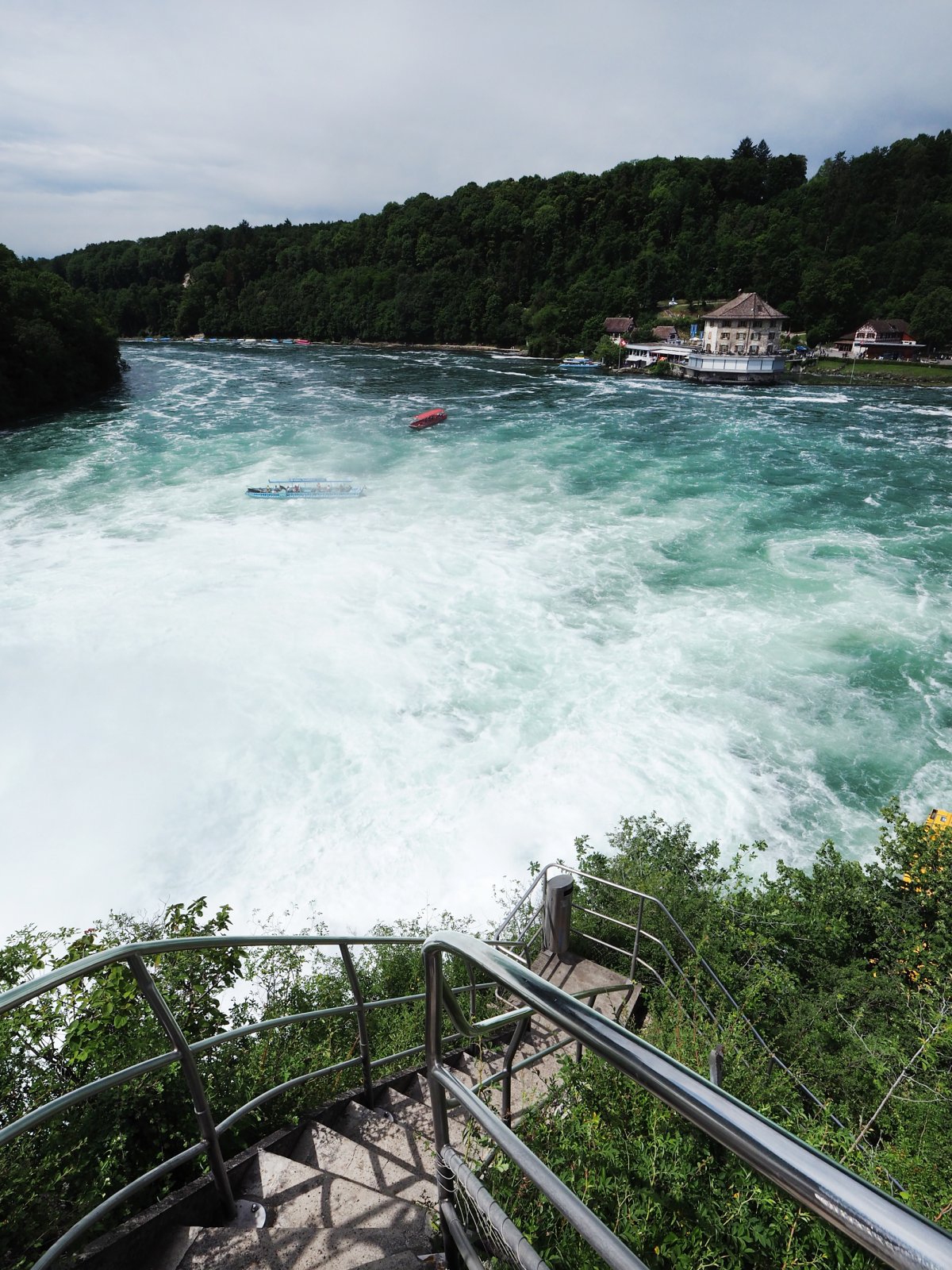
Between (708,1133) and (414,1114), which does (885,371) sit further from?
(708,1133)

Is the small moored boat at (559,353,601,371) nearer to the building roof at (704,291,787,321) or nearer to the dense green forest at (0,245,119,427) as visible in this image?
the building roof at (704,291,787,321)

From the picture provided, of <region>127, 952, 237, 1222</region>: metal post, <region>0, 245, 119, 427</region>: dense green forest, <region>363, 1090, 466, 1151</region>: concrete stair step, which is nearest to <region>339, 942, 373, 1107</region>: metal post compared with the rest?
<region>363, 1090, 466, 1151</region>: concrete stair step

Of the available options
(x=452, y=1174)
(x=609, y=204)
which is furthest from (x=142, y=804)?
(x=609, y=204)

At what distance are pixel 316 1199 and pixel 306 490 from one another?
3117cm

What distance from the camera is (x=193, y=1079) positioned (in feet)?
8.82

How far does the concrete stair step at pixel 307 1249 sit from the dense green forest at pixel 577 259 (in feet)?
321

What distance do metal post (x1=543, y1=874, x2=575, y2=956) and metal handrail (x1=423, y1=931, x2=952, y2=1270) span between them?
5481 mm

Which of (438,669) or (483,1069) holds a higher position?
(483,1069)

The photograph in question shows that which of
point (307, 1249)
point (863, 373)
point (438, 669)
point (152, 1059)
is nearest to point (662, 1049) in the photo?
point (307, 1249)

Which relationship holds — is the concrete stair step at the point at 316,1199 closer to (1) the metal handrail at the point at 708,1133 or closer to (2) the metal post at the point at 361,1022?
(2) the metal post at the point at 361,1022

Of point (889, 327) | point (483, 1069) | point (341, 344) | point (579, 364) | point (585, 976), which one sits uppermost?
point (341, 344)

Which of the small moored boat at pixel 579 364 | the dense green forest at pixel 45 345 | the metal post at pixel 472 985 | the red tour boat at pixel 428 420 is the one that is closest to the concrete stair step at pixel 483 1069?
the metal post at pixel 472 985

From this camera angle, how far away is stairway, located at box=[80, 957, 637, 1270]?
261cm

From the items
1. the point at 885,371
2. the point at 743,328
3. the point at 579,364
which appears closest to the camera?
the point at 743,328
